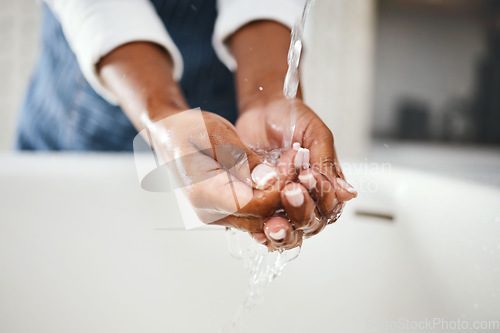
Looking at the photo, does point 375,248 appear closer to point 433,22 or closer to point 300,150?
point 300,150

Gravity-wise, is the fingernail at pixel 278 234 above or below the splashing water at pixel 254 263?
above

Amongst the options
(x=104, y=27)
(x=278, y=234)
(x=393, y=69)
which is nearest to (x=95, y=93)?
(x=104, y=27)

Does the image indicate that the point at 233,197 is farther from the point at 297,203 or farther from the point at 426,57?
the point at 426,57

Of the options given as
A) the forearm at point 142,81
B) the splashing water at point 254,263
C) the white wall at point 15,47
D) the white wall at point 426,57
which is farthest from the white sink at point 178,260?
the white wall at point 426,57

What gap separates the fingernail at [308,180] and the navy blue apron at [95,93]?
11.5 inches

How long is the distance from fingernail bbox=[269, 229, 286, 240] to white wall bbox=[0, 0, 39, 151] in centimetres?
133

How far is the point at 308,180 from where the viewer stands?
22cm

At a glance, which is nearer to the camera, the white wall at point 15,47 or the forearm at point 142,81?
the forearm at point 142,81

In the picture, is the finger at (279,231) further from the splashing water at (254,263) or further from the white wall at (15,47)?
the white wall at (15,47)

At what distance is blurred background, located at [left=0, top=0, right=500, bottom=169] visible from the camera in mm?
1290

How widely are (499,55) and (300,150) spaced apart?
190 cm

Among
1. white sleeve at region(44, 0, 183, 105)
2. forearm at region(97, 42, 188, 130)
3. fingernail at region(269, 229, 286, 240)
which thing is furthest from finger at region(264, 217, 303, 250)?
white sleeve at region(44, 0, 183, 105)

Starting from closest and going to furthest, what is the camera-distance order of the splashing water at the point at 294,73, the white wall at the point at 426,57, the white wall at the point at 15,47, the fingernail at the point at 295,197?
1. the fingernail at the point at 295,197
2. the splashing water at the point at 294,73
3. the white wall at the point at 15,47
4. the white wall at the point at 426,57

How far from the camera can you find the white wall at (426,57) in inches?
73.0
